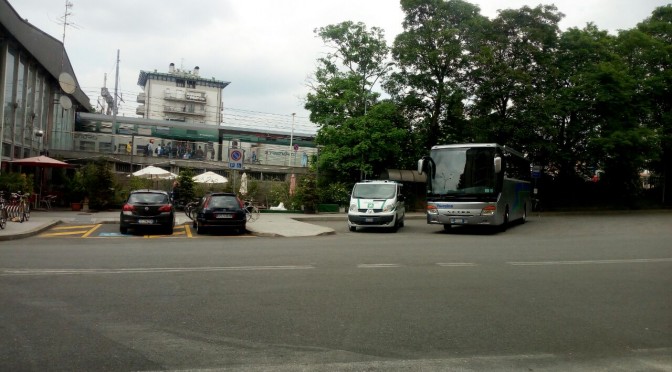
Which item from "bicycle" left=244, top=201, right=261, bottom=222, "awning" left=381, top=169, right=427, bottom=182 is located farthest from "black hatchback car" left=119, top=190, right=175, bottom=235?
"awning" left=381, top=169, right=427, bottom=182

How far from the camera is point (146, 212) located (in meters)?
18.2

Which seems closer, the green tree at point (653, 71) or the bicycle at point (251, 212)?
the bicycle at point (251, 212)

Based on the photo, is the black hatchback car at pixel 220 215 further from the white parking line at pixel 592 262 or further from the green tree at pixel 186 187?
the green tree at pixel 186 187

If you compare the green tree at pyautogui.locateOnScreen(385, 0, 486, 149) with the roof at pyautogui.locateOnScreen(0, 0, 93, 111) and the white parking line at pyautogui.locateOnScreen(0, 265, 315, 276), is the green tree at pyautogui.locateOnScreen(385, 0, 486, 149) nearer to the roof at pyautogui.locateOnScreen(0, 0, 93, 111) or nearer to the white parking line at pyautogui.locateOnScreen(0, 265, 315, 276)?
the roof at pyautogui.locateOnScreen(0, 0, 93, 111)

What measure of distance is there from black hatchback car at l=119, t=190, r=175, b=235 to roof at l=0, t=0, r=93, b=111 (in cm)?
1029

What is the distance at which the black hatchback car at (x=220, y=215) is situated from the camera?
61.3 feet

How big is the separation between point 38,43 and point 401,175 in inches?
924

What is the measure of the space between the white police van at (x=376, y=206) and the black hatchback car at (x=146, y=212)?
6.99 meters

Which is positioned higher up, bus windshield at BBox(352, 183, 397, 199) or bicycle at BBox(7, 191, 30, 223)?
bus windshield at BBox(352, 183, 397, 199)

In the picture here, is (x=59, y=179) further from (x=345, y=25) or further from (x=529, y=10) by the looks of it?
(x=529, y=10)

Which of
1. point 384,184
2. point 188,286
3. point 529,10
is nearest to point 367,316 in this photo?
point 188,286

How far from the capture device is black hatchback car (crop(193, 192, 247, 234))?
61.3 feet

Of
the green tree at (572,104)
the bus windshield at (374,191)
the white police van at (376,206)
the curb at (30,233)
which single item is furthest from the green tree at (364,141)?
the curb at (30,233)

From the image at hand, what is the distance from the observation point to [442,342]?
559cm
